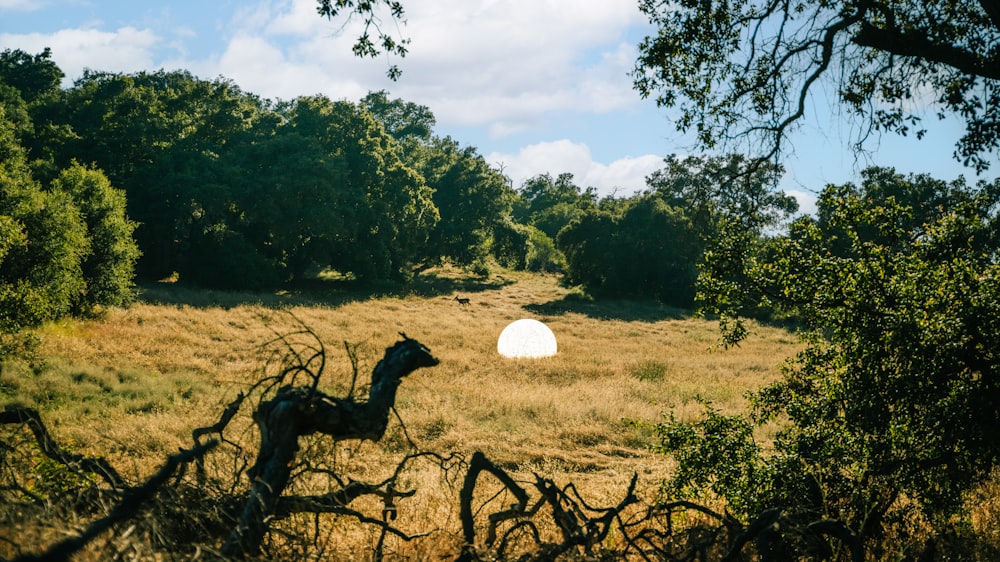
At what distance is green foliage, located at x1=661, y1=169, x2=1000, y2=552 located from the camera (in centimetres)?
557

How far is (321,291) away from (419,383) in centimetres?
2578

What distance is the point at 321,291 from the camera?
143 ft

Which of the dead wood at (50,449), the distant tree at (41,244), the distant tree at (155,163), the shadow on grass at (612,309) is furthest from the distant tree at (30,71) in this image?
the dead wood at (50,449)

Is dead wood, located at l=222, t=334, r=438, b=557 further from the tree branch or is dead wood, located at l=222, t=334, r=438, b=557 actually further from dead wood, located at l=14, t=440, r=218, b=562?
the tree branch

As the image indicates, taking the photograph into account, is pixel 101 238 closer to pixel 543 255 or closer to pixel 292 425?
pixel 292 425

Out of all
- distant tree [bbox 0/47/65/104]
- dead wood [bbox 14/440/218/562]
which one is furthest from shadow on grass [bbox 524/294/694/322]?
distant tree [bbox 0/47/65/104]

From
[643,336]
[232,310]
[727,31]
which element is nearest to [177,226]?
[232,310]

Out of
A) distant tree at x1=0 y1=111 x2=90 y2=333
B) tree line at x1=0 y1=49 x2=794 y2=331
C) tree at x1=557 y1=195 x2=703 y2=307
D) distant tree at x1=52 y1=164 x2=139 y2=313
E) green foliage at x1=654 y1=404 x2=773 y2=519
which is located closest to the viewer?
green foliage at x1=654 y1=404 x2=773 y2=519

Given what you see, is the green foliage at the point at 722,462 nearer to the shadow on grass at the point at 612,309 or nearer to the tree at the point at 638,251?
the shadow on grass at the point at 612,309

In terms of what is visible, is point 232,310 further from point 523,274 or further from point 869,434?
point 523,274

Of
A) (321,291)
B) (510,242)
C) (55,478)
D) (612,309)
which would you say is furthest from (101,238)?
(510,242)

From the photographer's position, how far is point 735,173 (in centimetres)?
847

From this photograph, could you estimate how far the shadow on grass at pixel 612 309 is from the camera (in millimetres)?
43688

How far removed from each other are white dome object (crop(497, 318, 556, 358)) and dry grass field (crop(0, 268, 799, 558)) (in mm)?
727
